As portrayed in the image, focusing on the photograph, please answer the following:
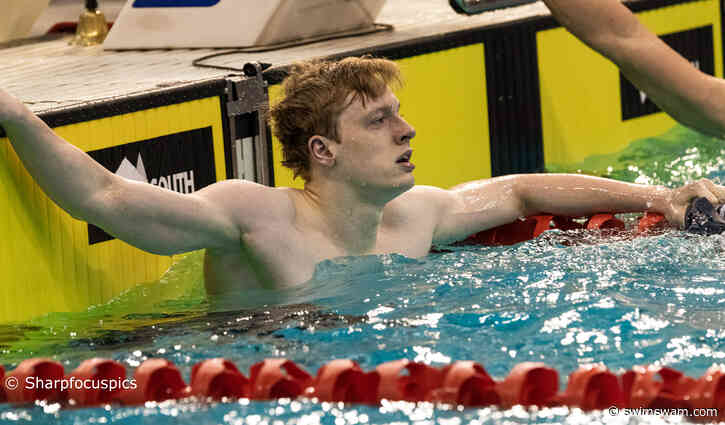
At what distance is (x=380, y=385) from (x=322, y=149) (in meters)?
0.95

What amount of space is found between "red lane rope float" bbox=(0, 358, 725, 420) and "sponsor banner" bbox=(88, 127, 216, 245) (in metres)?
Answer: 0.97

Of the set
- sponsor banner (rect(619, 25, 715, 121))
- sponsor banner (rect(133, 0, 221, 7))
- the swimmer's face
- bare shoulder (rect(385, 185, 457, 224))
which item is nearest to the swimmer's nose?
the swimmer's face

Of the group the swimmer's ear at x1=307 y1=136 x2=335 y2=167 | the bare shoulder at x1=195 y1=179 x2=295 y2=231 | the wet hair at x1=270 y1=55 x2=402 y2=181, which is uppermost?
the wet hair at x1=270 y1=55 x2=402 y2=181

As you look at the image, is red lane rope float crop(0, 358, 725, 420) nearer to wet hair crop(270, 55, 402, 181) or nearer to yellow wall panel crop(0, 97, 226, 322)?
yellow wall panel crop(0, 97, 226, 322)

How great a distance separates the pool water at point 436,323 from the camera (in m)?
1.97

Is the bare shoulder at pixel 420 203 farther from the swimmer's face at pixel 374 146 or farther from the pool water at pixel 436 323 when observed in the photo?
the swimmer's face at pixel 374 146

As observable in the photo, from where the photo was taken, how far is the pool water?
1968 millimetres

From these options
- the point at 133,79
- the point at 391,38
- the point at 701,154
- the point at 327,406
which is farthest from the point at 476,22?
the point at 327,406

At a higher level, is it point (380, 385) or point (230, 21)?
point (230, 21)

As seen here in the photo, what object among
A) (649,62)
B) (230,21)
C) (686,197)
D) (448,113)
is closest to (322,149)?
(649,62)

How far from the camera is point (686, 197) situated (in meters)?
3.11

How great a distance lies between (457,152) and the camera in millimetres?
4281

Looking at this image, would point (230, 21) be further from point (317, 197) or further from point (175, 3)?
point (317, 197)

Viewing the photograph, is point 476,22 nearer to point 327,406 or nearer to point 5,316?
point 5,316
